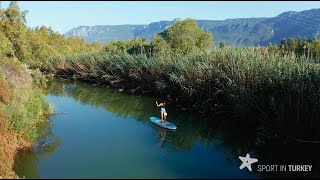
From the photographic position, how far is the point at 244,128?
15.0 meters

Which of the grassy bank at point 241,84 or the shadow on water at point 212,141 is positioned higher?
the grassy bank at point 241,84

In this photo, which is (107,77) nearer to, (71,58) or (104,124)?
(71,58)

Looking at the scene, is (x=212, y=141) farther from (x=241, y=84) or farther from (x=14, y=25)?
(x=14, y=25)

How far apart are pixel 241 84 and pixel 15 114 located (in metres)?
8.62

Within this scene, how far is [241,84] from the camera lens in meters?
15.5

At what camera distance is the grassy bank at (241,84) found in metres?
12.2

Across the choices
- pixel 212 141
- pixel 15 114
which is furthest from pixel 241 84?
pixel 15 114

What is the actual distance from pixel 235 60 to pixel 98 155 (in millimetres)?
7912

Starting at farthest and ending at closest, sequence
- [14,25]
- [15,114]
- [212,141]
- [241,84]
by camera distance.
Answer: [14,25] < [241,84] < [212,141] < [15,114]

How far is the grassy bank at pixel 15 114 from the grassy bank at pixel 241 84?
23.5 ft

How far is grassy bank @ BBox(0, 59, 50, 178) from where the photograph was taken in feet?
35.4

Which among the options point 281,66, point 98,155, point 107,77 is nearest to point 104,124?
point 98,155

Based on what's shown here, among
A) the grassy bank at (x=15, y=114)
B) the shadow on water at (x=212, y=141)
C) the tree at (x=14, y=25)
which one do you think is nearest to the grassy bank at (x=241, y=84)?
the shadow on water at (x=212, y=141)

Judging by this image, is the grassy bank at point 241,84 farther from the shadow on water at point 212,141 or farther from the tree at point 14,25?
the tree at point 14,25
